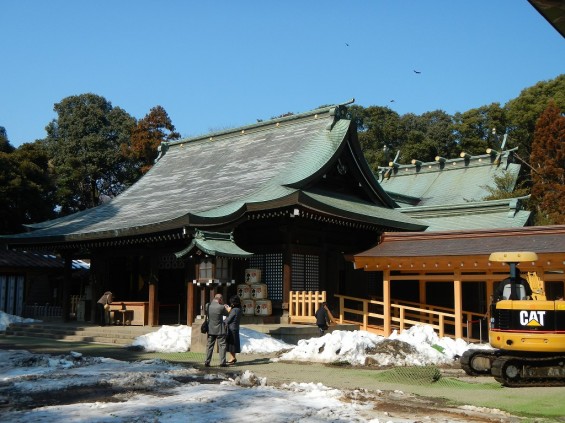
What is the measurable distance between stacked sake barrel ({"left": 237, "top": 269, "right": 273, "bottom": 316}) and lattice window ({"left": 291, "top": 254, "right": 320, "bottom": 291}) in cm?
128

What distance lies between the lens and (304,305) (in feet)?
66.8

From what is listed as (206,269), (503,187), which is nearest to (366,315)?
(206,269)

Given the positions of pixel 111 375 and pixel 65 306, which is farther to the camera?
pixel 65 306

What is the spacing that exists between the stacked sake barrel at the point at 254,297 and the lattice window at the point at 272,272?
0.50 metres

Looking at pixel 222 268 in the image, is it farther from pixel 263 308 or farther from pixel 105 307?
pixel 105 307

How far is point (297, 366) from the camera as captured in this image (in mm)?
13992

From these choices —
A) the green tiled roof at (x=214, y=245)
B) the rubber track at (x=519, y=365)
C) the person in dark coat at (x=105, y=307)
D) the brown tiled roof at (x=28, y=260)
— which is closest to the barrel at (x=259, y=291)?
the green tiled roof at (x=214, y=245)

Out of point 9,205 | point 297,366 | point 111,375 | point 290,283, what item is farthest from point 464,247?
point 9,205

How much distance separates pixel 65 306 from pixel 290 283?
9.77 metres

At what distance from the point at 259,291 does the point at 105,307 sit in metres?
5.88

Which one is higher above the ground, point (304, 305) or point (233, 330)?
point (304, 305)

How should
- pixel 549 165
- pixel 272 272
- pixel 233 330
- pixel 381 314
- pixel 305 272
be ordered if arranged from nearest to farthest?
pixel 233 330, pixel 272 272, pixel 305 272, pixel 381 314, pixel 549 165

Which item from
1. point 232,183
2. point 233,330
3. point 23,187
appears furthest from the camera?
point 23,187

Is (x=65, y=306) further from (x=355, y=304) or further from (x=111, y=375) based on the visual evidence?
(x=111, y=375)
